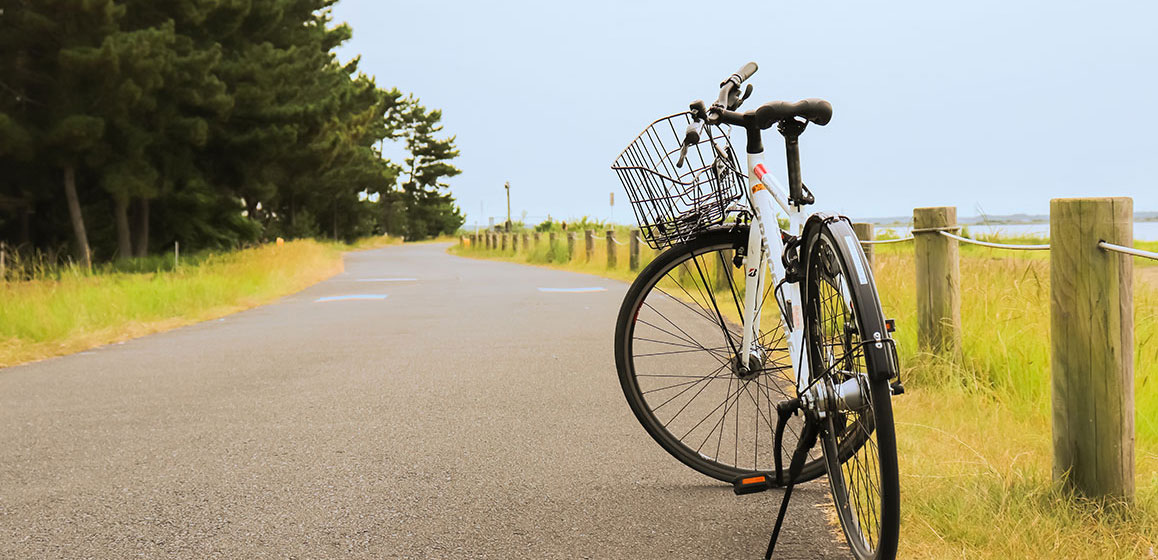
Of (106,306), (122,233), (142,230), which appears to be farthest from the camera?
(142,230)

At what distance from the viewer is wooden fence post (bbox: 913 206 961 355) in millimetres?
5453

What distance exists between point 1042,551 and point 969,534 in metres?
0.22

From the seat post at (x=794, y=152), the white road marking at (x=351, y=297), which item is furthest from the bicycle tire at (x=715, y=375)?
the white road marking at (x=351, y=297)

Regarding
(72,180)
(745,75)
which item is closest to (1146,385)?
(745,75)

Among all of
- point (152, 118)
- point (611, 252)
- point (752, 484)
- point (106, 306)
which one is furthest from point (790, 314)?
point (152, 118)

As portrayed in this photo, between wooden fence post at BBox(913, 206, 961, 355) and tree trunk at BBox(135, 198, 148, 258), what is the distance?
27.3 metres

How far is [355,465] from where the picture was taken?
4355 millimetres

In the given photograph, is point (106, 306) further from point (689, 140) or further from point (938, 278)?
point (689, 140)

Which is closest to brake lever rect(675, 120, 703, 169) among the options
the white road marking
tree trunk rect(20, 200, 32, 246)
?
the white road marking

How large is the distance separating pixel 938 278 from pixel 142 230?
2775 cm

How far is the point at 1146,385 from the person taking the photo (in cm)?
442

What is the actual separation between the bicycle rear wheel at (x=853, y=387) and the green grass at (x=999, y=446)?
0.91 feet

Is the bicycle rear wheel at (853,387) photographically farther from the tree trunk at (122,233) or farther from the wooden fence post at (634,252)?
the tree trunk at (122,233)

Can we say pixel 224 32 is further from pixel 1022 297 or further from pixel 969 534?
pixel 969 534
